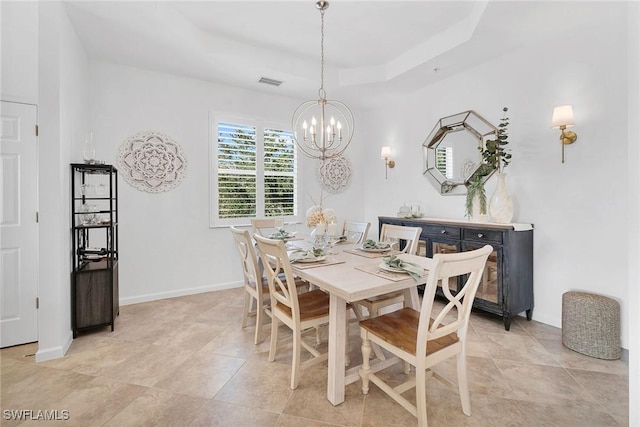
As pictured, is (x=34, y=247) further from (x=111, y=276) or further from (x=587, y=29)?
(x=587, y=29)

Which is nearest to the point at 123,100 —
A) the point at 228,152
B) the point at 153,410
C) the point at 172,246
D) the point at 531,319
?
the point at 228,152

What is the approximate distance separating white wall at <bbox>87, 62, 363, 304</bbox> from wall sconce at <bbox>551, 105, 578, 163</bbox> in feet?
11.4

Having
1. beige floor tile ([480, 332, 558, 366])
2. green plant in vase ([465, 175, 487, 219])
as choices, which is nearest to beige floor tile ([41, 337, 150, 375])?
beige floor tile ([480, 332, 558, 366])

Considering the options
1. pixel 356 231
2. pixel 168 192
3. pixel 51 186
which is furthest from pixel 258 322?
pixel 168 192

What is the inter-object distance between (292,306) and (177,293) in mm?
2506

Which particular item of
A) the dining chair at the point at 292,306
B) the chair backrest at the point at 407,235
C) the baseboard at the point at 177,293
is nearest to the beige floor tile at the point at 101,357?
the baseboard at the point at 177,293

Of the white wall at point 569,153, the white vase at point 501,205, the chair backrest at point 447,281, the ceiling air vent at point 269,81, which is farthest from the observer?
the ceiling air vent at point 269,81

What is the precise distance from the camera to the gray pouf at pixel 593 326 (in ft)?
7.15

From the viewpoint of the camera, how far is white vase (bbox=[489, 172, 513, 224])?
9.29 feet

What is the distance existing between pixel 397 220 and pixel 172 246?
294 cm

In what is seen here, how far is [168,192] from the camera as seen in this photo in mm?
3615

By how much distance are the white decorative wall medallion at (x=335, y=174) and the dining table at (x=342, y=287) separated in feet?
9.30

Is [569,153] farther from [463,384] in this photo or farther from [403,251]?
[463,384]

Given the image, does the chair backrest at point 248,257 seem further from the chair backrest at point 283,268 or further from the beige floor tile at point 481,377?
the beige floor tile at point 481,377
